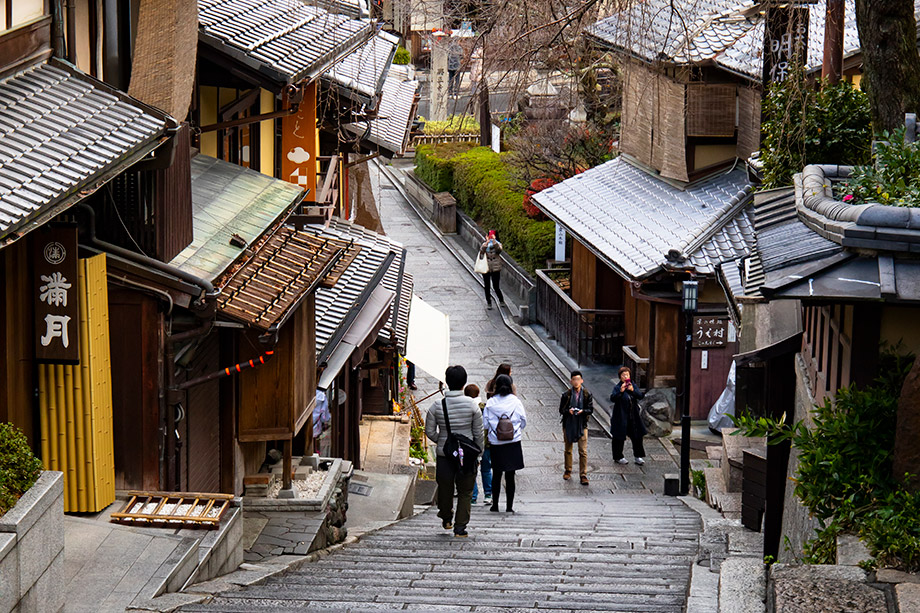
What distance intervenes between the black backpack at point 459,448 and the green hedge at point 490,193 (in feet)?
72.6

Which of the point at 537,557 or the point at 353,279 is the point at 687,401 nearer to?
the point at 353,279

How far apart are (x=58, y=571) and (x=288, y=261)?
581cm

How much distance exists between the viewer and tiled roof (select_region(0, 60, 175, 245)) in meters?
7.41

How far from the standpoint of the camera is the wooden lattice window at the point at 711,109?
1002 inches

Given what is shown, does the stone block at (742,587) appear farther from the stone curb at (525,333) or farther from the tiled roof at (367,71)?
the stone curb at (525,333)

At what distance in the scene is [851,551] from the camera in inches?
260

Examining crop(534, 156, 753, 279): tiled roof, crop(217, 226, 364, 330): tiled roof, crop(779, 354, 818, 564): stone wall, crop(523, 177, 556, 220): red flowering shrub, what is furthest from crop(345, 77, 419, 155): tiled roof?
crop(779, 354, 818, 564): stone wall

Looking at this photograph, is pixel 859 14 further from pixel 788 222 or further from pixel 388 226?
pixel 388 226

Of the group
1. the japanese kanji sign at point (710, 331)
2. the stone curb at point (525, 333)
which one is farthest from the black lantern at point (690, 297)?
the stone curb at point (525, 333)

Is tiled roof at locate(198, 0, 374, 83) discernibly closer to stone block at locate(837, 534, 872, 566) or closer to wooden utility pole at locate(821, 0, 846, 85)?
wooden utility pole at locate(821, 0, 846, 85)

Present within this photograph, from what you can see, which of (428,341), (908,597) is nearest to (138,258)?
(908,597)

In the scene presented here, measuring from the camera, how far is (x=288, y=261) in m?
12.5

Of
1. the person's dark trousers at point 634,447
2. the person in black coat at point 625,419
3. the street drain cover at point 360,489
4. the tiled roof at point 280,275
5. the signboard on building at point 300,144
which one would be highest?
the signboard on building at point 300,144

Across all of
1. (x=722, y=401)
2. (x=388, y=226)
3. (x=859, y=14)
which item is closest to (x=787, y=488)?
(x=859, y=14)
